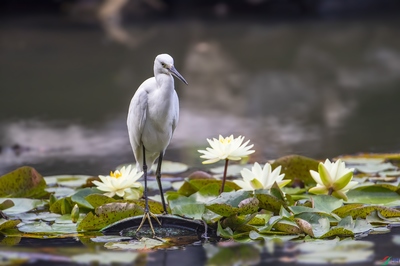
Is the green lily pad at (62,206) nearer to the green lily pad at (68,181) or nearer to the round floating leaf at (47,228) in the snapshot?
the round floating leaf at (47,228)

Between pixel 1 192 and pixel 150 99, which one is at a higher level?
pixel 150 99

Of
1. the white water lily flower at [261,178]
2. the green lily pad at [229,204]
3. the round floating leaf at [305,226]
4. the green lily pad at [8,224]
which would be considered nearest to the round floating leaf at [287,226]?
the round floating leaf at [305,226]

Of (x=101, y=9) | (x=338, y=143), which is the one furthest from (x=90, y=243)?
(x=101, y=9)

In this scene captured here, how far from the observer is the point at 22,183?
12.4 feet

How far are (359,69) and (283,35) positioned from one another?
8.12 ft

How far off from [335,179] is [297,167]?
0.54 metres

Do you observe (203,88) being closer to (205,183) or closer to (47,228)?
(205,183)

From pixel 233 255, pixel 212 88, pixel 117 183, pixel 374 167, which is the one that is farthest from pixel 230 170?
pixel 212 88

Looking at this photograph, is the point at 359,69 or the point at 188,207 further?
the point at 359,69

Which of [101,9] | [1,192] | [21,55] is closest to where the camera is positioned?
[1,192]

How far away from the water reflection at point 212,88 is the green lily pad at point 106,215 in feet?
4.59

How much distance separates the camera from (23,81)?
28.0 ft

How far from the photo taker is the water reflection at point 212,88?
17.7 feet

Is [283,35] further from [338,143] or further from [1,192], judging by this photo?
[1,192]
